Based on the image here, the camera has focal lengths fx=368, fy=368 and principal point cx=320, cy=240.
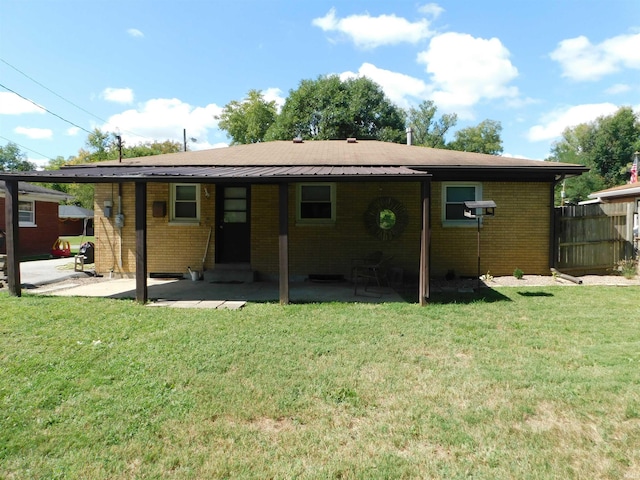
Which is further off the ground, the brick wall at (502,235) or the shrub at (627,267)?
the brick wall at (502,235)

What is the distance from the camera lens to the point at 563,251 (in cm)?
984

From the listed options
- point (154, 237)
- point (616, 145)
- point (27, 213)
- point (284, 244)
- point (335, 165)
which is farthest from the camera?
point (616, 145)

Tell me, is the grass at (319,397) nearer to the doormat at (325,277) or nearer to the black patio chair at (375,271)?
the black patio chair at (375,271)

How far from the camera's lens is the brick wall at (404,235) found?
9594mm

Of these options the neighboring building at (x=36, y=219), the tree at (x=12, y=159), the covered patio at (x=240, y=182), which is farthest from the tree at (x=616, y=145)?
the tree at (x=12, y=159)

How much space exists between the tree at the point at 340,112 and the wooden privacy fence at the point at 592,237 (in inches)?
854

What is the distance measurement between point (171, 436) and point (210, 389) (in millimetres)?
733

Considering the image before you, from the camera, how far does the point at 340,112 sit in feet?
98.4

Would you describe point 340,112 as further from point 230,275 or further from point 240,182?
point 240,182

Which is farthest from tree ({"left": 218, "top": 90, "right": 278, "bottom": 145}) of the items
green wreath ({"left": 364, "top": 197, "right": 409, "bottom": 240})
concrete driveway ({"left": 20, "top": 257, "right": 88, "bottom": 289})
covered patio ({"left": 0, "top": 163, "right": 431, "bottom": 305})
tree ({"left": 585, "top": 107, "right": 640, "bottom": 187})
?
tree ({"left": 585, "top": 107, "right": 640, "bottom": 187})

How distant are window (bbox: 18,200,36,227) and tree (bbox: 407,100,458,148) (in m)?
39.0

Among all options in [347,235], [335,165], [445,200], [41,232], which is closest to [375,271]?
[347,235]

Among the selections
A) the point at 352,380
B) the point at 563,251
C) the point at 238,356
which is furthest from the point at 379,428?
the point at 563,251

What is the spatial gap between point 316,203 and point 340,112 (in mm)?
22415
